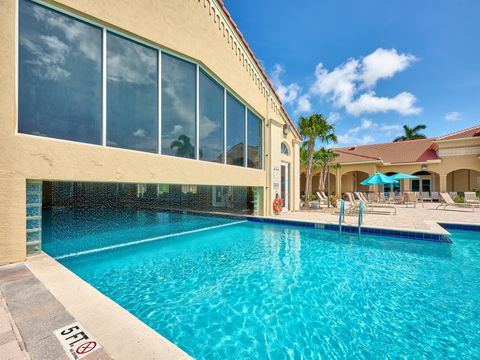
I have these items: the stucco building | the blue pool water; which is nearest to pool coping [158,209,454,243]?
the blue pool water

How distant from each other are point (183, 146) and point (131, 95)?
6.97 ft

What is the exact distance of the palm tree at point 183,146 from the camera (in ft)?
24.2

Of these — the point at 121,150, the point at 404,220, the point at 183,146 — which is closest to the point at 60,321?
the point at 121,150

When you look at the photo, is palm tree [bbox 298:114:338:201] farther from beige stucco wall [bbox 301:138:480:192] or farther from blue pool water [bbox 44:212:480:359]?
blue pool water [bbox 44:212:480:359]

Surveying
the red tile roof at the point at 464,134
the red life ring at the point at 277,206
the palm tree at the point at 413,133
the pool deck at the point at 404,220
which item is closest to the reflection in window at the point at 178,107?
the red life ring at the point at 277,206

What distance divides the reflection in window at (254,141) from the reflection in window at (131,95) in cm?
579

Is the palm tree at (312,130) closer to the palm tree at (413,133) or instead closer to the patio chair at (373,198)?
the patio chair at (373,198)

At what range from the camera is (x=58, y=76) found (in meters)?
4.98

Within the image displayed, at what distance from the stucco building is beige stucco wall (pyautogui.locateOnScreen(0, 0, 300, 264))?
19949mm

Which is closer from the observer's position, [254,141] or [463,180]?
[254,141]

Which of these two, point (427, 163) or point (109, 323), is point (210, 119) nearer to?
point (109, 323)

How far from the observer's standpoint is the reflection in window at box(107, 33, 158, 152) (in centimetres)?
579

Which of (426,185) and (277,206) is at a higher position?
(426,185)

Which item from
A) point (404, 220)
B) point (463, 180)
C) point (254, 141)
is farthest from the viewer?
point (463, 180)
